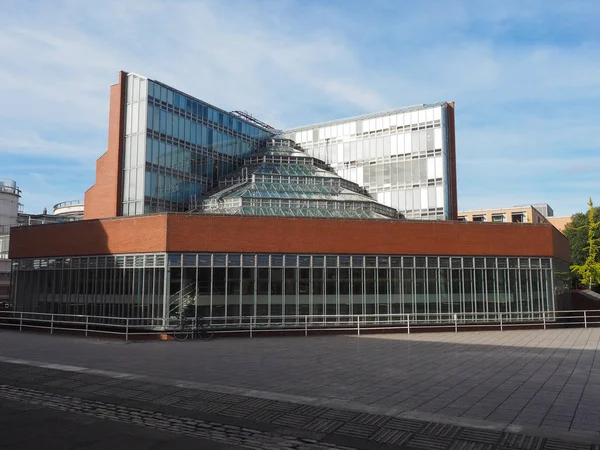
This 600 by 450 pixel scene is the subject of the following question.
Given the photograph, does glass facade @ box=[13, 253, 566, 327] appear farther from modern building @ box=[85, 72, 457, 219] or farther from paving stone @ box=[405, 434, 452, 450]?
paving stone @ box=[405, 434, 452, 450]

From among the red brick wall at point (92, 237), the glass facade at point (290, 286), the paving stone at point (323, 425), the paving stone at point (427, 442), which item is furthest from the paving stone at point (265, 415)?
the red brick wall at point (92, 237)

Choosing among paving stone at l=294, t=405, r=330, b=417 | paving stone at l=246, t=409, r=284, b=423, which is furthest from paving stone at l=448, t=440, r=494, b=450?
paving stone at l=246, t=409, r=284, b=423

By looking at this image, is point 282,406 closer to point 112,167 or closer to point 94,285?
point 94,285

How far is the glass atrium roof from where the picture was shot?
35750mm

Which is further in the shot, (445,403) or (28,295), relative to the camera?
(28,295)

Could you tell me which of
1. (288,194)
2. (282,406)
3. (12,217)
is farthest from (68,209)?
(282,406)

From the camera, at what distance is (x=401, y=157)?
162ft

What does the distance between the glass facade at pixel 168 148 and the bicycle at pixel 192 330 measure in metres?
21.1

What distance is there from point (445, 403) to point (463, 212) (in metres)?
110

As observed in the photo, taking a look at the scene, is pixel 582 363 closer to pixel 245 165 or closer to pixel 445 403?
pixel 445 403

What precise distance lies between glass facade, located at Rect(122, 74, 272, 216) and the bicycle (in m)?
21.1

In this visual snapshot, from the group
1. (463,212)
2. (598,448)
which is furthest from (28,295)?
(463,212)

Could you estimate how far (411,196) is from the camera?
48406 millimetres

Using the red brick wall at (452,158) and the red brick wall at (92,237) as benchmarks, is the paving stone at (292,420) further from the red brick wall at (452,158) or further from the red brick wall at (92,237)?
the red brick wall at (452,158)
